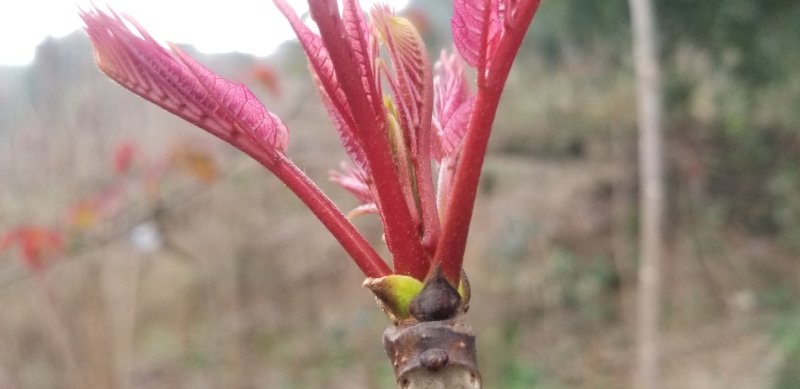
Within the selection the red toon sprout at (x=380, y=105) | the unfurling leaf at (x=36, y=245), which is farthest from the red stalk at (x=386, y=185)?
the unfurling leaf at (x=36, y=245)

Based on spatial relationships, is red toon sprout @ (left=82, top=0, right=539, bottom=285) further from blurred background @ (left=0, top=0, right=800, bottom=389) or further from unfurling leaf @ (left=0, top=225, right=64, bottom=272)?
unfurling leaf @ (left=0, top=225, right=64, bottom=272)

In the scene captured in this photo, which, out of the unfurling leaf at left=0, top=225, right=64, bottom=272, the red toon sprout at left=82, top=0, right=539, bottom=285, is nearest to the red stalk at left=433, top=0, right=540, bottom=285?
the red toon sprout at left=82, top=0, right=539, bottom=285

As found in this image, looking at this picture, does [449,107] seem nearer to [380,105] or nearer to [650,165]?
[380,105]

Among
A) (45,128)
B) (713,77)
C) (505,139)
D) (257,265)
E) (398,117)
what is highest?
(505,139)

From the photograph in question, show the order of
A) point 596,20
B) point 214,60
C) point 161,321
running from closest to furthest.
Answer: point 596,20, point 214,60, point 161,321

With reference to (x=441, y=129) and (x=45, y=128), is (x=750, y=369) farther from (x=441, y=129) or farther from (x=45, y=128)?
(x=441, y=129)

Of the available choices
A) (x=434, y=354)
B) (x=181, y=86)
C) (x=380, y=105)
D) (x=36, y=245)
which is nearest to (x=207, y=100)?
(x=181, y=86)

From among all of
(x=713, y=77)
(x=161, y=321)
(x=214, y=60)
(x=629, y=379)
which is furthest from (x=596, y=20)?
(x=161, y=321)
